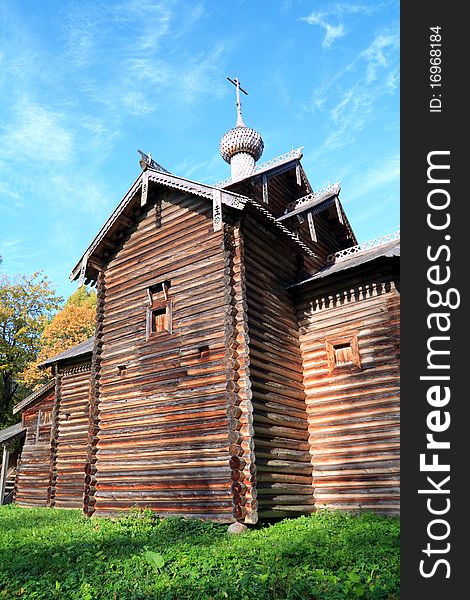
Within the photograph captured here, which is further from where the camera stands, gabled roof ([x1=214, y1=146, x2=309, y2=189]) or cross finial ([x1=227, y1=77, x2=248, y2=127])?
cross finial ([x1=227, y1=77, x2=248, y2=127])

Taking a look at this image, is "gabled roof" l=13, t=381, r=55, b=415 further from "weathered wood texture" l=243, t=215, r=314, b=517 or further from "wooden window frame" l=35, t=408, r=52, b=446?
"weathered wood texture" l=243, t=215, r=314, b=517

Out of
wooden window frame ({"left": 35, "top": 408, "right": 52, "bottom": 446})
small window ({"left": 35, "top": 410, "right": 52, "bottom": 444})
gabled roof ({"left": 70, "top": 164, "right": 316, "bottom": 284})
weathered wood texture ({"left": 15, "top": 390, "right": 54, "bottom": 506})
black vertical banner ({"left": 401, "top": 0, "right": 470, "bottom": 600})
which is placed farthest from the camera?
wooden window frame ({"left": 35, "top": 408, "right": 52, "bottom": 446})

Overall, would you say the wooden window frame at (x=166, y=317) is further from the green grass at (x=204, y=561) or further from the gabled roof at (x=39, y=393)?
the gabled roof at (x=39, y=393)

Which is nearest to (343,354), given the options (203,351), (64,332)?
(203,351)

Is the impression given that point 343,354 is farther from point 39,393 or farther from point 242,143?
point 39,393

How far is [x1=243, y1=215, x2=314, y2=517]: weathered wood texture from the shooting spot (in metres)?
11.7

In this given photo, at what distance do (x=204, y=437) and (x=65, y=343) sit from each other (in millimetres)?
30154

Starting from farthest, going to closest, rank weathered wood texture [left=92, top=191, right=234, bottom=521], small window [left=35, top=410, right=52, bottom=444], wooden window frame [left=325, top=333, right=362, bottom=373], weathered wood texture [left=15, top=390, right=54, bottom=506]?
1. small window [left=35, top=410, right=52, bottom=444]
2. weathered wood texture [left=15, top=390, right=54, bottom=506]
3. wooden window frame [left=325, top=333, right=362, bottom=373]
4. weathered wood texture [left=92, top=191, right=234, bottom=521]

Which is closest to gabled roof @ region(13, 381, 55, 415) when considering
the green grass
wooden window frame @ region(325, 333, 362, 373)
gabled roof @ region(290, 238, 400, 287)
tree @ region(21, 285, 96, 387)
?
the green grass

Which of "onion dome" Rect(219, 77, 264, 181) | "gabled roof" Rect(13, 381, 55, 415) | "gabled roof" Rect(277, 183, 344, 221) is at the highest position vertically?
"onion dome" Rect(219, 77, 264, 181)

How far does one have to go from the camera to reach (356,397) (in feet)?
43.5

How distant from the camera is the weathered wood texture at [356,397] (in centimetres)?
1245

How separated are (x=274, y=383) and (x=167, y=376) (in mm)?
2933

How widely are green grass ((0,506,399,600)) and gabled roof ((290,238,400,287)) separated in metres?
6.46
